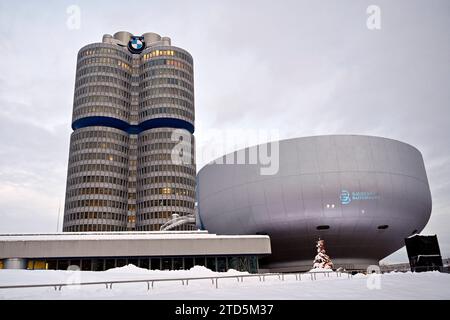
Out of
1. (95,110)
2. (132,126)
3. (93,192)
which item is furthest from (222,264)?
(132,126)

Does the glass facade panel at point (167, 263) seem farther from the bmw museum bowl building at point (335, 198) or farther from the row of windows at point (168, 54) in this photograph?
the row of windows at point (168, 54)

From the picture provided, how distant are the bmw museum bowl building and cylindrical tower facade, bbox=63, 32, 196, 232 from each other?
2873 inches

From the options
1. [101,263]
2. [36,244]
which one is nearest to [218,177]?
[101,263]

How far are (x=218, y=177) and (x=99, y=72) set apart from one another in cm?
9022

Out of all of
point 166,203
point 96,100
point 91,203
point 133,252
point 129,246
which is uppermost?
point 96,100

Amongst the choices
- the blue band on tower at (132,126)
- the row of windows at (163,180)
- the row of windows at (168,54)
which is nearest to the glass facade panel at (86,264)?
the row of windows at (163,180)

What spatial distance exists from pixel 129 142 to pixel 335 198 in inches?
4066

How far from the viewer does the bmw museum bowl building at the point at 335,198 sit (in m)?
53.5

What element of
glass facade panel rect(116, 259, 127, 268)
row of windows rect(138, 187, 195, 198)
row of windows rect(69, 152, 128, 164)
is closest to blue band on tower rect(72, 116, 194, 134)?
row of windows rect(69, 152, 128, 164)

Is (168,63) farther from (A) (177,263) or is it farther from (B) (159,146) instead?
(A) (177,263)

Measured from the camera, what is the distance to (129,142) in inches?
5650

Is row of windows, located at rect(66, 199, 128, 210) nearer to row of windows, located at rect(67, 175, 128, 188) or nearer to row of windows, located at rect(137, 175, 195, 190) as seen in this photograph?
row of windows, located at rect(67, 175, 128, 188)

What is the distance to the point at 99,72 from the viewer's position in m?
138

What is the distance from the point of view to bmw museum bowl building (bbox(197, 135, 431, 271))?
2108 inches
